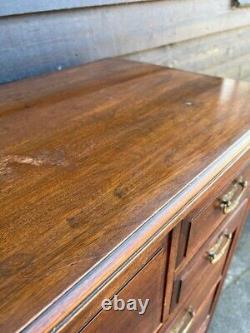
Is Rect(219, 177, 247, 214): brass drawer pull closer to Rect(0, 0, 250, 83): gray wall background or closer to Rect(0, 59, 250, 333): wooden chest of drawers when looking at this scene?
Rect(0, 59, 250, 333): wooden chest of drawers

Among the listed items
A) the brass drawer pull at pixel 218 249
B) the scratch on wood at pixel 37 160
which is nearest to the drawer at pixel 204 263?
the brass drawer pull at pixel 218 249

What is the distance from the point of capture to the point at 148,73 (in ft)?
2.69

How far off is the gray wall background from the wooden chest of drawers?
13 centimetres

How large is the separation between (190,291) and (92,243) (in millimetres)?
421

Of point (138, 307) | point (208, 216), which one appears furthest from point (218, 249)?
point (138, 307)

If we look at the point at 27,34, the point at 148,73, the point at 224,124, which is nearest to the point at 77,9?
the point at 27,34

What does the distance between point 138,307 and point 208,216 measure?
7.5 inches

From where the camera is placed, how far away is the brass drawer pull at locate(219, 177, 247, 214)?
0.56 meters

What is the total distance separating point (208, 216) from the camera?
20.9 inches

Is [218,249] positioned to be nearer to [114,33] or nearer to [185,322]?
[185,322]

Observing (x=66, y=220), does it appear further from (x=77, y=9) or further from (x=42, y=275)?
(x=77, y=9)

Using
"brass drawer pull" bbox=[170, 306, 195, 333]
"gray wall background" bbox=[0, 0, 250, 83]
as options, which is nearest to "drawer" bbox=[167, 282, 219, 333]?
"brass drawer pull" bbox=[170, 306, 195, 333]

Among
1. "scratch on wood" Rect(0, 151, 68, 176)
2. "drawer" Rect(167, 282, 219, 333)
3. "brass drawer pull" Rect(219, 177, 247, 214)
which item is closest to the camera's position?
"scratch on wood" Rect(0, 151, 68, 176)

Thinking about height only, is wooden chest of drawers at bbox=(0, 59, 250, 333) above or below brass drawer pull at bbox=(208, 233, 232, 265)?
above
